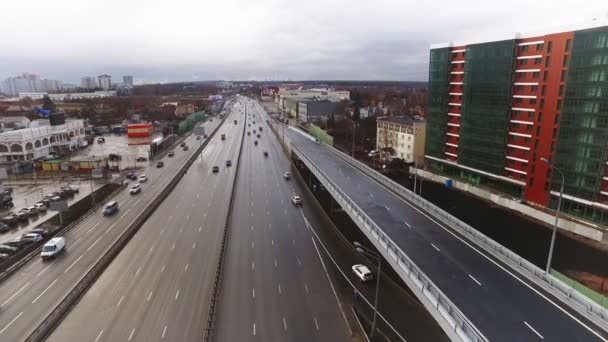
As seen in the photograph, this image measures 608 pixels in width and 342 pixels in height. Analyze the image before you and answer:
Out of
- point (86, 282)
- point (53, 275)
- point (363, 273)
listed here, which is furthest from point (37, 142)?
point (363, 273)

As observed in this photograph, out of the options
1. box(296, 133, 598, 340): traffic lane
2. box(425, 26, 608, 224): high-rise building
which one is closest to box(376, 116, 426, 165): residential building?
box(425, 26, 608, 224): high-rise building

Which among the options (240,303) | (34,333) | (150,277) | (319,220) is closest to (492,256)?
(240,303)

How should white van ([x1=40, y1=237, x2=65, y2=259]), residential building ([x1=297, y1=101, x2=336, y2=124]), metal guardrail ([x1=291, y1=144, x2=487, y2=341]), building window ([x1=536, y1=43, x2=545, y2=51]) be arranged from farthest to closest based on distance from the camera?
residential building ([x1=297, y1=101, x2=336, y2=124]) → building window ([x1=536, y1=43, x2=545, y2=51]) → white van ([x1=40, y1=237, x2=65, y2=259]) → metal guardrail ([x1=291, y1=144, x2=487, y2=341])

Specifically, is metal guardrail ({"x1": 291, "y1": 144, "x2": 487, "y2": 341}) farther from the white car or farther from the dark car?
the dark car

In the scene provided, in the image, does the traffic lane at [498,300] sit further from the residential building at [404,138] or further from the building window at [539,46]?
the residential building at [404,138]

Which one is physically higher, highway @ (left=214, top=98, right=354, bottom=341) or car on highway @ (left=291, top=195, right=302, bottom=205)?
car on highway @ (left=291, top=195, right=302, bottom=205)

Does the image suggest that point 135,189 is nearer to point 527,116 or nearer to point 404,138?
point 404,138

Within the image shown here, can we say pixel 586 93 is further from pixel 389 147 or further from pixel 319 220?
pixel 389 147

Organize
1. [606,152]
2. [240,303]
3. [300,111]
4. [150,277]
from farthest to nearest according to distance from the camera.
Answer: [300,111]
[606,152]
[150,277]
[240,303]
